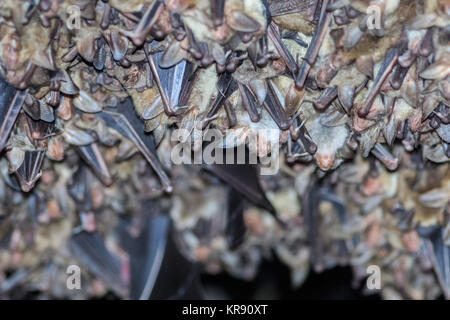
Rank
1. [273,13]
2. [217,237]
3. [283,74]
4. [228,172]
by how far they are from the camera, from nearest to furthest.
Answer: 1. [273,13]
2. [283,74]
3. [228,172]
4. [217,237]

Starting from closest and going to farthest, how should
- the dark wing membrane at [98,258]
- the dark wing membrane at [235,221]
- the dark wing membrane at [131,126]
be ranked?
the dark wing membrane at [131,126] → the dark wing membrane at [98,258] → the dark wing membrane at [235,221]

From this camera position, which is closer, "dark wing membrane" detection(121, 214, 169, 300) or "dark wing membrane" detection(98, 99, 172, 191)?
"dark wing membrane" detection(98, 99, 172, 191)

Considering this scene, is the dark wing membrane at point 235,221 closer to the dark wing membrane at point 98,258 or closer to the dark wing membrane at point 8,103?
the dark wing membrane at point 98,258

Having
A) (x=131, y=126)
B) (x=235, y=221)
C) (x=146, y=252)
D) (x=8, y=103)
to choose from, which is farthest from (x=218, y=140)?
(x=146, y=252)

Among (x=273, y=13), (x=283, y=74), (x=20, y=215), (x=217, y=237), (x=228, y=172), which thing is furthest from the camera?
(x=217, y=237)

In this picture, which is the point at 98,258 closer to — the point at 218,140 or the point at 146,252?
the point at 146,252

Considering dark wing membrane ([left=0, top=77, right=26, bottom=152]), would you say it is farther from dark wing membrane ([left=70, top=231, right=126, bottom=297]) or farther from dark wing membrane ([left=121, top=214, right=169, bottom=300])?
dark wing membrane ([left=121, top=214, right=169, bottom=300])

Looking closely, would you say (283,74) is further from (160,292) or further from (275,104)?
(160,292)

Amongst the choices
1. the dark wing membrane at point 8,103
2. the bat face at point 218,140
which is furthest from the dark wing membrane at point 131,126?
the dark wing membrane at point 8,103

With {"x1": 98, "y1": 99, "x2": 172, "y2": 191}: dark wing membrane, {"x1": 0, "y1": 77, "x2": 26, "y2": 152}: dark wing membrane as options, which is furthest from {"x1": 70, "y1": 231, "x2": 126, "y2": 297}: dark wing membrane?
{"x1": 0, "y1": 77, "x2": 26, "y2": 152}: dark wing membrane

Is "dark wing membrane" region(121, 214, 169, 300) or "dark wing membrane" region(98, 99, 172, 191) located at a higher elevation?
"dark wing membrane" region(98, 99, 172, 191)

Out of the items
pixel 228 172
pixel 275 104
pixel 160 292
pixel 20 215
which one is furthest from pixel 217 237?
pixel 275 104
